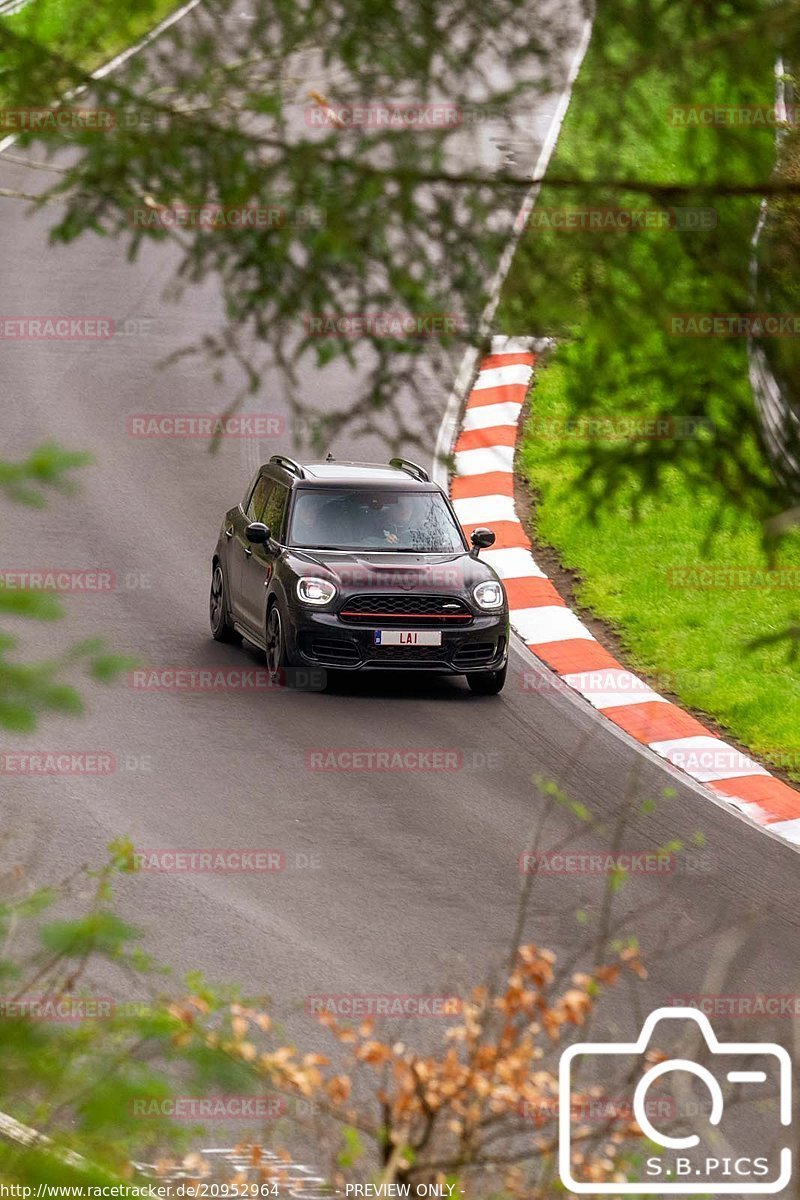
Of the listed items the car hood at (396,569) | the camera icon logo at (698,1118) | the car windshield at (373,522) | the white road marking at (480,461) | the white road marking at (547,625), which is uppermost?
the camera icon logo at (698,1118)

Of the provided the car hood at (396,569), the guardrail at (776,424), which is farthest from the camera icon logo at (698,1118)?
the car hood at (396,569)

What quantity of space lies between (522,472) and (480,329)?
44.8ft

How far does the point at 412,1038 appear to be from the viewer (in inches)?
311

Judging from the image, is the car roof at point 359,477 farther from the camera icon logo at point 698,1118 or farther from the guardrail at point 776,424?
the guardrail at point 776,424

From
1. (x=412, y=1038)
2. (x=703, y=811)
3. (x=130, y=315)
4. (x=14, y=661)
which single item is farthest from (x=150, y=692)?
(x=130, y=315)

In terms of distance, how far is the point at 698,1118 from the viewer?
15.1 feet

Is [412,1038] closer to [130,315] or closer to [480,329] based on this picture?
[480,329]

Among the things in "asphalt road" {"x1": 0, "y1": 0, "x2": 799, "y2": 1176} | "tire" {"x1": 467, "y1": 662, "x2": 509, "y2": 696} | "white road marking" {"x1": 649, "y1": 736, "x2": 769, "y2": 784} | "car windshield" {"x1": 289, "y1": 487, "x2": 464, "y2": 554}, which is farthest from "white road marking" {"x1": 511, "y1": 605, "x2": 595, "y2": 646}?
"white road marking" {"x1": 649, "y1": 736, "x2": 769, "y2": 784}

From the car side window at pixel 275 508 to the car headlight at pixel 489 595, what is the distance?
1.93m

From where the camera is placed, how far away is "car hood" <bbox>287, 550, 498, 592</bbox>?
44.6 feet

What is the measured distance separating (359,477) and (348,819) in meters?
4.43

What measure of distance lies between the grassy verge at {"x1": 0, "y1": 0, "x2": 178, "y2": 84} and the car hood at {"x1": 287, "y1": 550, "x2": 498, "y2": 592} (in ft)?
24.3

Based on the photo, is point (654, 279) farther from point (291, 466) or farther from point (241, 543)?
point (241, 543)

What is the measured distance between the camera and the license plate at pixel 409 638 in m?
13.5
